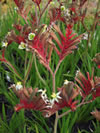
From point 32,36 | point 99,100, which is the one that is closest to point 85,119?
point 99,100

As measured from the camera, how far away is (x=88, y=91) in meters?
0.60

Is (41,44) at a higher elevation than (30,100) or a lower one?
higher

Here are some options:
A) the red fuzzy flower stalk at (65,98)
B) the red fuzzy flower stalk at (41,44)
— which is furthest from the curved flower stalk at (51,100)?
the red fuzzy flower stalk at (41,44)

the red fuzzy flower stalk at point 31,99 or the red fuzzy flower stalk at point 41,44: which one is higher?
the red fuzzy flower stalk at point 41,44

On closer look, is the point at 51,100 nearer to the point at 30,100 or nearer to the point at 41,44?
the point at 30,100

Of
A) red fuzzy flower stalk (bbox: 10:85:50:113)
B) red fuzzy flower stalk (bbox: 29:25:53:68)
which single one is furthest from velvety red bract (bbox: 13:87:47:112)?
Answer: red fuzzy flower stalk (bbox: 29:25:53:68)

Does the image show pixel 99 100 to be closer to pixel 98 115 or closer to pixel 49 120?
pixel 49 120

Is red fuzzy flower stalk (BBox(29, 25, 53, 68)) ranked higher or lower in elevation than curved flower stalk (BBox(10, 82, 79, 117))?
higher

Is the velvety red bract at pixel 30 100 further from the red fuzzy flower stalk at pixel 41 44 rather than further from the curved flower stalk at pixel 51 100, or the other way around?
the red fuzzy flower stalk at pixel 41 44

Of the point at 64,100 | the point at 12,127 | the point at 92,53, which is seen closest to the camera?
the point at 64,100

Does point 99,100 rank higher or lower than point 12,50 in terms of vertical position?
lower

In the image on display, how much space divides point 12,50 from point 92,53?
2.30 ft

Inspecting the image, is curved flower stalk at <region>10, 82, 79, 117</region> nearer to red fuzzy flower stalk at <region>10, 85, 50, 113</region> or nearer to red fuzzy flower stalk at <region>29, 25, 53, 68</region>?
red fuzzy flower stalk at <region>10, 85, 50, 113</region>

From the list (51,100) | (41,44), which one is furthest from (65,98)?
(41,44)
